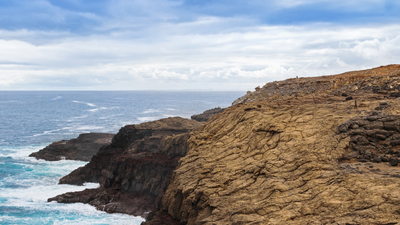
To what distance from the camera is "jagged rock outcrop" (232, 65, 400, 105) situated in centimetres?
2573

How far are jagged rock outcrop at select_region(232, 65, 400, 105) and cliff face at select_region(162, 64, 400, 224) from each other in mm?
3547

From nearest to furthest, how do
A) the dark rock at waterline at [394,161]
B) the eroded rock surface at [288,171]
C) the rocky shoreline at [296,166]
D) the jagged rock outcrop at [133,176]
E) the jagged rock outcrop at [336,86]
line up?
the eroded rock surface at [288,171] < the rocky shoreline at [296,166] < the dark rock at waterline at [394,161] < the jagged rock outcrop at [336,86] < the jagged rock outcrop at [133,176]

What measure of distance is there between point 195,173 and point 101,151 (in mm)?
28901

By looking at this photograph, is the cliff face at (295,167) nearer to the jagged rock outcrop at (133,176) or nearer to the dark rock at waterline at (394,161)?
the dark rock at waterline at (394,161)

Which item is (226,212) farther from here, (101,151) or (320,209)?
(101,151)

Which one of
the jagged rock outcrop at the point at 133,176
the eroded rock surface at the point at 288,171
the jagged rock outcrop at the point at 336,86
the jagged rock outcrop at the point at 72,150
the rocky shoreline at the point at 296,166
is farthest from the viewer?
the jagged rock outcrop at the point at 72,150

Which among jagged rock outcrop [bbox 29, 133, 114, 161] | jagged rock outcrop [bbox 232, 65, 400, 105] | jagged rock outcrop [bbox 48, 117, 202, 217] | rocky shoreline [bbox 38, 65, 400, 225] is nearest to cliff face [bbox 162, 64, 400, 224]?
rocky shoreline [bbox 38, 65, 400, 225]

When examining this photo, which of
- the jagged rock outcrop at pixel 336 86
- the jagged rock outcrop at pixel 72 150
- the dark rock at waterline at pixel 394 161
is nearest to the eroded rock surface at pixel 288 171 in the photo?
the dark rock at waterline at pixel 394 161

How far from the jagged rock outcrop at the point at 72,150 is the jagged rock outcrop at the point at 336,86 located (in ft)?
116

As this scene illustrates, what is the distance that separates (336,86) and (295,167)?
18.9 m

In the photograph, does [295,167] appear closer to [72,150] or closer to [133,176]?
[133,176]

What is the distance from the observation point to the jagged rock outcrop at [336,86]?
84.4 feet

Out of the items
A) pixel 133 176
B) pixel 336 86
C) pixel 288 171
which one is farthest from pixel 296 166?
pixel 133 176

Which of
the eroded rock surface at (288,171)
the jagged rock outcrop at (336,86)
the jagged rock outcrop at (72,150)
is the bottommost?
the jagged rock outcrop at (72,150)
